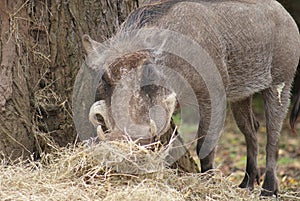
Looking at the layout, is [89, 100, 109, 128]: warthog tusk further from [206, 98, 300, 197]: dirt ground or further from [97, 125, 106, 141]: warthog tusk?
[206, 98, 300, 197]: dirt ground

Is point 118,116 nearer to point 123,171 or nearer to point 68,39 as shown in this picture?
point 123,171

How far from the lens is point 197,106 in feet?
14.4

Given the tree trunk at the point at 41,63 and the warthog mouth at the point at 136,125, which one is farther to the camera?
the tree trunk at the point at 41,63

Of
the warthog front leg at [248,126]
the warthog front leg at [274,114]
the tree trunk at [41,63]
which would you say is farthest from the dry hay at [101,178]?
the warthog front leg at [248,126]

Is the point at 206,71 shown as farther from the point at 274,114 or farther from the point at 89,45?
the point at 274,114

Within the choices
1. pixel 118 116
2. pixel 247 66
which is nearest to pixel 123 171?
pixel 118 116

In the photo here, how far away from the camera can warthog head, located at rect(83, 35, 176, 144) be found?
143 inches

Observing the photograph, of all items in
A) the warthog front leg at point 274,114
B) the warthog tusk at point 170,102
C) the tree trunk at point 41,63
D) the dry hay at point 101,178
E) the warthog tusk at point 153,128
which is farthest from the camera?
the warthog front leg at point 274,114

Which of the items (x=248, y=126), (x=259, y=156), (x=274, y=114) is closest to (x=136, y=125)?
(x=274, y=114)

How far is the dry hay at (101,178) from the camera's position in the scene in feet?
11.3

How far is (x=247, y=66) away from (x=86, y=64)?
128cm

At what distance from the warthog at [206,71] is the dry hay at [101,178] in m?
0.16

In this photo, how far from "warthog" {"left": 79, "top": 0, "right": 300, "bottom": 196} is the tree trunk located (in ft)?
1.41

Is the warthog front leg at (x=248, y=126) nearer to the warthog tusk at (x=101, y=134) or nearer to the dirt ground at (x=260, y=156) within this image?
the dirt ground at (x=260, y=156)
